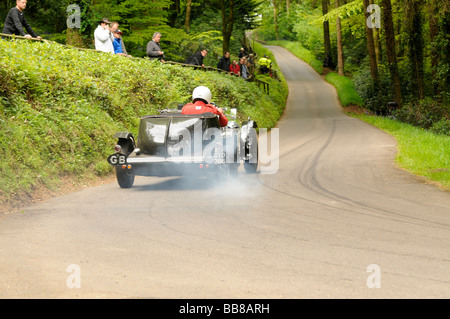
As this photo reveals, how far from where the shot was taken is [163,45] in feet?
97.7

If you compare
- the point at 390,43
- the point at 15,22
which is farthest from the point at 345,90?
the point at 15,22

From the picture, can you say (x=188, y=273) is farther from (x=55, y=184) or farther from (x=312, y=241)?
(x=55, y=184)

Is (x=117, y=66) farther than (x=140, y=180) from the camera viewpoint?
Yes

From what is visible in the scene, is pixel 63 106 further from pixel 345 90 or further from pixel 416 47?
pixel 345 90

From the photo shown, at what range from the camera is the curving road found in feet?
15.1

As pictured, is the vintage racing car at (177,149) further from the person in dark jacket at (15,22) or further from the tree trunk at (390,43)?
the tree trunk at (390,43)

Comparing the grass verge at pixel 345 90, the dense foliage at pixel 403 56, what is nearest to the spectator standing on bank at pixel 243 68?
the dense foliage at pixel 403 56

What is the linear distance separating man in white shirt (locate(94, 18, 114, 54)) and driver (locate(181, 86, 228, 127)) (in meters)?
7.31

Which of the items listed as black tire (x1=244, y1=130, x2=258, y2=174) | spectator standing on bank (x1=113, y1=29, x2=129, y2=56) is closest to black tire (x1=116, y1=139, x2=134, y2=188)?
black tire (x1=244, y1=130, x2=258, y2=174)

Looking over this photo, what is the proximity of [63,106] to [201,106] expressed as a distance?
3.13 metres

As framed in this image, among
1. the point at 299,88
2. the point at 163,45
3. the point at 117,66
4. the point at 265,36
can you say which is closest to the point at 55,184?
the point at 117,66

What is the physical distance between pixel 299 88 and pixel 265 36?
1899 inches

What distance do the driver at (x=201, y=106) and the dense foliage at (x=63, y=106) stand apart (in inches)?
87.0

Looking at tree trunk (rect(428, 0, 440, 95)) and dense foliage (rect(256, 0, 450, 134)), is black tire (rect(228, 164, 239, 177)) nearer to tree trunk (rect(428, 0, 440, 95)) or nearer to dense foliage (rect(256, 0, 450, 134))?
dense foliage (rect(256, 0, 450, 134))
